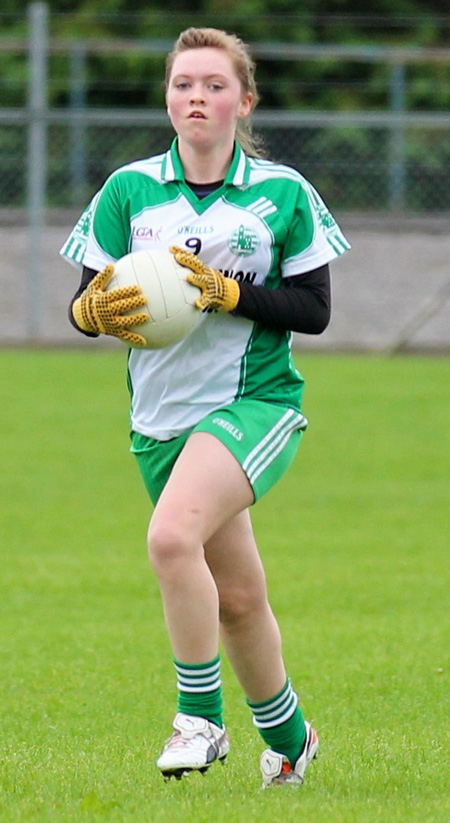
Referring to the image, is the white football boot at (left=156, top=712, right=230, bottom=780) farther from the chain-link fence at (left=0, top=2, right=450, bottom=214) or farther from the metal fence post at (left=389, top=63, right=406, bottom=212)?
the metal fence post at (left=389, top=63, right=406, bottom=212)

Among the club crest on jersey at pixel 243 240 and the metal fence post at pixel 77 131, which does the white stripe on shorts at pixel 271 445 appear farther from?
the metal fence post at pixel 77 131

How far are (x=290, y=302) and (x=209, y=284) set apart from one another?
0.88 ft

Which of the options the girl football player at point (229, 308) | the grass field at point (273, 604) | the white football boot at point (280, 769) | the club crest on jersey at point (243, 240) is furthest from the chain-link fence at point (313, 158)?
Answer: the white football boot at point (280, 769)

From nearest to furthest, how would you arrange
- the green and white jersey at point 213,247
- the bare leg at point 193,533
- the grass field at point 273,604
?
the bare leg at point 193,533
the grass field at point 273,604
the green and white jersey at point 213,247

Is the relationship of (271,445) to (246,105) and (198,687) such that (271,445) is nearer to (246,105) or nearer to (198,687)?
(198,687)

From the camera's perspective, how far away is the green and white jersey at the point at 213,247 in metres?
4.55

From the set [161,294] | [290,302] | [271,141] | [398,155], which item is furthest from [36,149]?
[161,294]

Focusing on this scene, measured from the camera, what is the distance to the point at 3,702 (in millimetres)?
6047

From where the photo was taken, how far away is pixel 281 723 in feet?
15.2

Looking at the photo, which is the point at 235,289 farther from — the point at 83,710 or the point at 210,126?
the point at 83,710

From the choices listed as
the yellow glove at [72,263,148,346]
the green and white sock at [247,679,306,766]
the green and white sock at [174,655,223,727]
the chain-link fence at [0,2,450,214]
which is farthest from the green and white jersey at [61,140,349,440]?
the chain-link fence at [0,2,450,214]

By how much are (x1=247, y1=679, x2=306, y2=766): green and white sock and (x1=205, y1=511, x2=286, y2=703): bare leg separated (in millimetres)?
28

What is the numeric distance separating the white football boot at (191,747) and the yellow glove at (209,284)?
1112 mm

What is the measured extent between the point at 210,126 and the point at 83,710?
2.41 m
